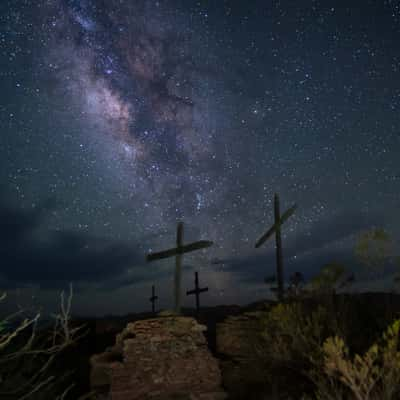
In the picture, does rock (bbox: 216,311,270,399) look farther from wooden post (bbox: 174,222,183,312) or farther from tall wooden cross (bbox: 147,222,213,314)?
tall wooden cross (bbox: 147,222,213,314)

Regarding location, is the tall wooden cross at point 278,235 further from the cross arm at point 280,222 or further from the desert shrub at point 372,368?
the desert shrub at point 372,368

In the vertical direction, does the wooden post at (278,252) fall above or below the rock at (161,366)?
above

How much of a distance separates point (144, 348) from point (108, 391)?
5.44 feet

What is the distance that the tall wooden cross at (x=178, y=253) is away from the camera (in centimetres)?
996

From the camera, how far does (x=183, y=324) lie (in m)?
9.62

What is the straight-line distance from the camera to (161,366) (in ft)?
29.3

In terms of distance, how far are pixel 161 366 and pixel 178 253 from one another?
2981 millimetres

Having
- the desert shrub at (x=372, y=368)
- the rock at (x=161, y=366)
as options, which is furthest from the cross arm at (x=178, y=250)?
the desert shrub at (x=372, y=368)

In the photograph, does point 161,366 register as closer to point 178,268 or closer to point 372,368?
point 178,268

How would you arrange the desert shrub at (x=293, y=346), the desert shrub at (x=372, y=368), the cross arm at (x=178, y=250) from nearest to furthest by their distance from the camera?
1. the desert shrub at (x=372, y=368)
2. the desert shrub at (x=293, y=346)
3. the cross arm at (x=178, y=250)

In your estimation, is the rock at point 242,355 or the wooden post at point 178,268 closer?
the rock at point 242,355

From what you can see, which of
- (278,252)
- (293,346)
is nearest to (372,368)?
(293,346)

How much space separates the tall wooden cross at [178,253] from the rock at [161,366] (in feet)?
2.03

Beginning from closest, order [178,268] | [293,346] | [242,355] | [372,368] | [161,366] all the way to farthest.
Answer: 1. [372,368]
2. [293,346]
3. [161,366]
4. [242,355]
5. [178,268]
